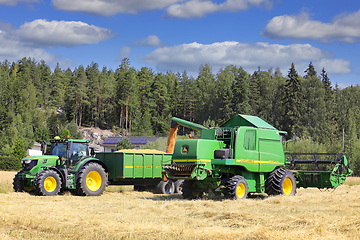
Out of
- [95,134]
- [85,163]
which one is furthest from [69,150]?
[95,134]

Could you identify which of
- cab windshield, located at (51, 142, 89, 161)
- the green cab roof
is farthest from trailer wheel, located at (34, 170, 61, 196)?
the green cab roof

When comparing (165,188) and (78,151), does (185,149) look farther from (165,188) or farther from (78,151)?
(78,151)

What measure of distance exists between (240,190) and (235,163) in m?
1.11

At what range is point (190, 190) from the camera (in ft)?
53.9

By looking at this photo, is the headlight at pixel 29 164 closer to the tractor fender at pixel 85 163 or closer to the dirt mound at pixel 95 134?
the tractor fender at pixel 85 163

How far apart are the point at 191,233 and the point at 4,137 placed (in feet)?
192

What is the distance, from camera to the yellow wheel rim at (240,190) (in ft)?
51.3

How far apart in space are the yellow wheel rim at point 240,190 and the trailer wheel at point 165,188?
5.59m

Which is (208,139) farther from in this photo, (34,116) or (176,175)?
(34,116)

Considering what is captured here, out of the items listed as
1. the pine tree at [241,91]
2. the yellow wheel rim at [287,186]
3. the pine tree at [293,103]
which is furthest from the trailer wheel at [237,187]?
the pine tree at [241,91]

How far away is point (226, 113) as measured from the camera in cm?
7806

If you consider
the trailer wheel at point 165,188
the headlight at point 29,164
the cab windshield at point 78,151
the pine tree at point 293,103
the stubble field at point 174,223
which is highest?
the pine tree at point 293,103

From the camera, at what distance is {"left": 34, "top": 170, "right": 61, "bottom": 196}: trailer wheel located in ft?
55.6

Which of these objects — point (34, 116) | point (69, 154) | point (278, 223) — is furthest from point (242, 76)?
point (278, 223)
